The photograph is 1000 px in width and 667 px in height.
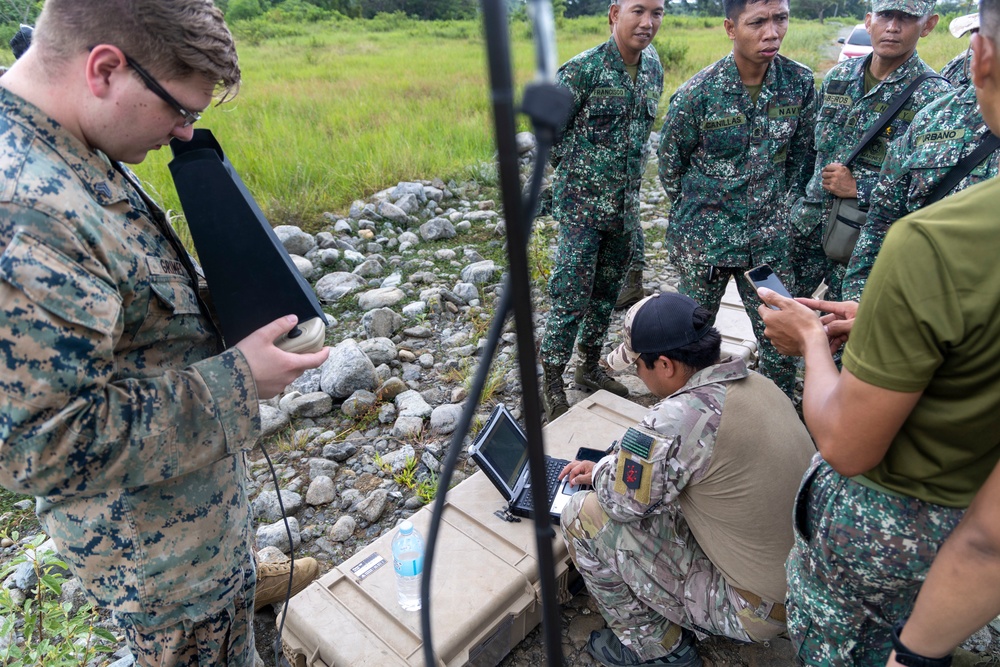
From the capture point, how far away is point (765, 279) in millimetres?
2047

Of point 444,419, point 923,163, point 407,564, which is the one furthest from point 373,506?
point 923,163

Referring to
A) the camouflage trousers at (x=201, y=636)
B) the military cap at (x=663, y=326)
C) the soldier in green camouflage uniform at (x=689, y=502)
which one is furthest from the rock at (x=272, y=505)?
the military cap at (x=663, y=326)

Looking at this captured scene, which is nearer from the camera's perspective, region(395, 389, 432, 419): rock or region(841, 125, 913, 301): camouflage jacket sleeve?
region(841, 125, 913, 301): camouflage jacket sleeve

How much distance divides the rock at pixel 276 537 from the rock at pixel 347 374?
0.98m

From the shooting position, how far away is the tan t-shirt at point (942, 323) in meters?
0.99

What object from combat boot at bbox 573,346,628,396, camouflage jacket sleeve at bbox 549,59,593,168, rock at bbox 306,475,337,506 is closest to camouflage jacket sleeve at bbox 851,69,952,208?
camouflage jacket sleeve at bbox 549,59,593,168

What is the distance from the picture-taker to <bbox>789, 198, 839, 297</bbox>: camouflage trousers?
3225mm

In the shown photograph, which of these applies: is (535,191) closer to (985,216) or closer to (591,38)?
(985,216)

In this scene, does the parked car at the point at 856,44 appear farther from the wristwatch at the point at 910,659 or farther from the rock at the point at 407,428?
the wristwatch at the point at 910,659

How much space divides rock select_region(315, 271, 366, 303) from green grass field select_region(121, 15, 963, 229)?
3.86 ft

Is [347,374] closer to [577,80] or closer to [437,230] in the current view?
[577,80]

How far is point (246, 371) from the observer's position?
1.32m

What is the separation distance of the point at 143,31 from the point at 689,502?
182cm

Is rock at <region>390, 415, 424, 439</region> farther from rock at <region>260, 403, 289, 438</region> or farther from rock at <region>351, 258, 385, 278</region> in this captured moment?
rock at <region>351, 258, 385, 278</region>
